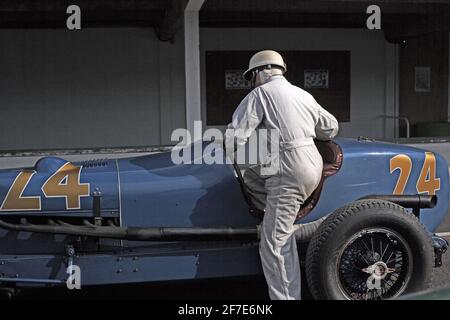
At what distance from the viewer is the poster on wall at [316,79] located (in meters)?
15.2

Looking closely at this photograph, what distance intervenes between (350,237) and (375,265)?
0.30m

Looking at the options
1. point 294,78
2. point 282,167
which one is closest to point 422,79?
point 294,78

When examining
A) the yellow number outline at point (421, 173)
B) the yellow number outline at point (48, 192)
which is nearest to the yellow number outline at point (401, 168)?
the yellow number outline at point (421, 173)

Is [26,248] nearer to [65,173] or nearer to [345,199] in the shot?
[65,173]

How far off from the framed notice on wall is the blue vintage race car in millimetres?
10305

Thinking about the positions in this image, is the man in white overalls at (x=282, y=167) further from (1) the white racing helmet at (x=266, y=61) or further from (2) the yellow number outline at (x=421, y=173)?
(2) the yellow number outline at (x=421, y=173)

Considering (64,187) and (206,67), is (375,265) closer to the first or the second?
(64,187)

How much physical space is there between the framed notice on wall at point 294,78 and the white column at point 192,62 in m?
3.97

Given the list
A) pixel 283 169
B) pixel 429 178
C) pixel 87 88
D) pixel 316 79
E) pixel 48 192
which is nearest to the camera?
pixel 283 169

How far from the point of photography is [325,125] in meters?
3.92

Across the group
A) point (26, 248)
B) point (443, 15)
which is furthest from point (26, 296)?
point (443, 15)

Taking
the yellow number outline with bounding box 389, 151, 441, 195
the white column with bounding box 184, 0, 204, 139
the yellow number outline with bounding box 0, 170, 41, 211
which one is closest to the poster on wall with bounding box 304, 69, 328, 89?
the white column with bounding box 184, 0, 204, 139

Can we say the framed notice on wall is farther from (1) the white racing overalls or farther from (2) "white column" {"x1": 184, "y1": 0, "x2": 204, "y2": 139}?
(1) the white racing overalls
